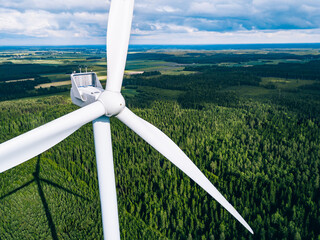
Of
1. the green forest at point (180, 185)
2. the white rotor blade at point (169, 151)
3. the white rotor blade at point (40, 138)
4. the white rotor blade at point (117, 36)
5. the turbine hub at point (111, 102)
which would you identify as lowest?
the green forest at point (180, 185)

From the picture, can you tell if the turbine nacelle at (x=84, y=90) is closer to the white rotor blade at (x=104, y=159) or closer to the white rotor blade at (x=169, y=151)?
the white rotor blade at (x=104, y=159)

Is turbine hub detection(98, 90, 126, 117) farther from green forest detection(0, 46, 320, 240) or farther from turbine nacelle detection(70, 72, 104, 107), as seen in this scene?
green forest detection(0, 46, 320, 240)

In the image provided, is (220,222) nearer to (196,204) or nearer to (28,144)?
(196,204)

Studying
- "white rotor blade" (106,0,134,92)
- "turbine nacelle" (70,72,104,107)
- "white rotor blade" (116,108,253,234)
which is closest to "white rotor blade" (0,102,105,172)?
"turbine nacelle" (70,72,104,107)

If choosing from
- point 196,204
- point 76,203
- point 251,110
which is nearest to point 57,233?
point 76,203

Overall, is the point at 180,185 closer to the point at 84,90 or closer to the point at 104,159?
the point at 104,159

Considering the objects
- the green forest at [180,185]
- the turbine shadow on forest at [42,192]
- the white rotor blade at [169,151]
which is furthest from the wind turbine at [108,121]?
the turbine shadow on forest at [42,192]

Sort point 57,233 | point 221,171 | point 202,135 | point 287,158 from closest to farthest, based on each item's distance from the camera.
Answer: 1. point 57,233
2. point 221,171
3. point 287,158
4. point 202,135
